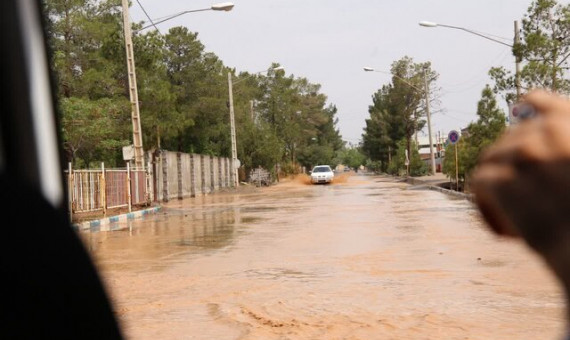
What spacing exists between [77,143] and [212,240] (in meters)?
13.2

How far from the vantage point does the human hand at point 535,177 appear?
47cm

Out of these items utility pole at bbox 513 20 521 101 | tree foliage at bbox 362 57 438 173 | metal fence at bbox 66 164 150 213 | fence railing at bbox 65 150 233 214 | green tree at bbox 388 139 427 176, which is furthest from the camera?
tree foliage at bbox 362 57 438 173

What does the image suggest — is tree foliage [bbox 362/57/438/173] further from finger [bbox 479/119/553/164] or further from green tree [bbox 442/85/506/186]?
finger [bbox 479/119/553/164]

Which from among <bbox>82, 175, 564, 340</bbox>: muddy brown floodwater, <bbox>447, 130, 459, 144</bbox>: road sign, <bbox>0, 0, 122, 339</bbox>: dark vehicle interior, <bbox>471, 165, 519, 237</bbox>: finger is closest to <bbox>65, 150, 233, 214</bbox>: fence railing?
<bbox>82, 175, 564, 340</bbox>: muddy brown floodwater

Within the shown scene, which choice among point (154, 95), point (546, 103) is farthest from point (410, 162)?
point (546, 103)

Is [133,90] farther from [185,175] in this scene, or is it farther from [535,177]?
[535,177]

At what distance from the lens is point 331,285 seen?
665 cm

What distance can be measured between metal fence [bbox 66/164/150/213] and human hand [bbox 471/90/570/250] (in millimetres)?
16547

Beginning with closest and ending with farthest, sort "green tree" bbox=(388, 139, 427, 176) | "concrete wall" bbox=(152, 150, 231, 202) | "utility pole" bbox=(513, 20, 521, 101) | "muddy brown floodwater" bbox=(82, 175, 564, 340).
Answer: "muddy brown floodwater" bbox=(82, 175, 564, 340) → "utility pole" bbox=(513, 20, 521, 101) → "concrete wall" bbox=(152, 150, 231, 202) → "green tree" bbox=(388, 139, 427, 176)

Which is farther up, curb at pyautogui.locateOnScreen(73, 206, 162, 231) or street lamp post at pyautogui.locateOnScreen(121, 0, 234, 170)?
street lamp post at pyautogui.locateOnScreen(121, 0, 234, 170)

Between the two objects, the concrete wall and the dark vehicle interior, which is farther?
the concrete wall

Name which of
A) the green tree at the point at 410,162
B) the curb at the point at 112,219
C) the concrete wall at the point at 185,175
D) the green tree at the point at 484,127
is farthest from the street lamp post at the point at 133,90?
the green tree at the point at 410,162

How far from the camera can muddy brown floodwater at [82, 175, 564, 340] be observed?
4.96m

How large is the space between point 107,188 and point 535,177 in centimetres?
2007
